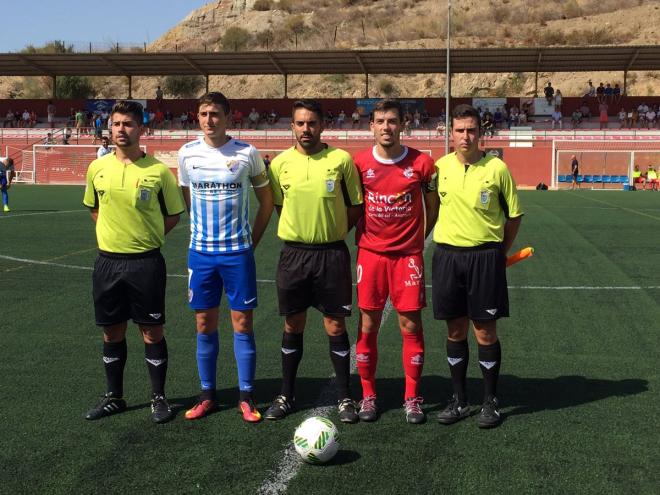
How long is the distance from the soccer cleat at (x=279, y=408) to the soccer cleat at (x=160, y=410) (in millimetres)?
604

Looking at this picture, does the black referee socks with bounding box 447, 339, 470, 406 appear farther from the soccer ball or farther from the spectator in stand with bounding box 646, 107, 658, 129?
the spectator in stand with bounding box 646, 107, 658, 129

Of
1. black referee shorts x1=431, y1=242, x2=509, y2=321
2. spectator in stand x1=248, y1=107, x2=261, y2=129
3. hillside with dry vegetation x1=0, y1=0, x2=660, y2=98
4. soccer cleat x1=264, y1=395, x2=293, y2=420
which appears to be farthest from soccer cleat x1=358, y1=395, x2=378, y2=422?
hillside with dry vegetation x1=0, y1=0, x2=660, y2=98

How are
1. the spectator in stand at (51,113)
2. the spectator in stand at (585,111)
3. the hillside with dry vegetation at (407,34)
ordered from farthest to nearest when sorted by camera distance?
1. the hillside with dry vegetation at (407,34)
2. the spectator in stand at (51,113)
3. the spectator in stand at (585,111)

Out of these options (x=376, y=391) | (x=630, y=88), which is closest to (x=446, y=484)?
(x=376, y=391)

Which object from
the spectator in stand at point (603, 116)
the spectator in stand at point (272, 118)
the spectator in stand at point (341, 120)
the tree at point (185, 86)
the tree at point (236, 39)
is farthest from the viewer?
the tree at point (236, 39)

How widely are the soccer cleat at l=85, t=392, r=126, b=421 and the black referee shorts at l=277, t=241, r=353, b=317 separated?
4.01ft

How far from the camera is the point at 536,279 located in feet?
30.7

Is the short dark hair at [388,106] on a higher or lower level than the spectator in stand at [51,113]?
lower

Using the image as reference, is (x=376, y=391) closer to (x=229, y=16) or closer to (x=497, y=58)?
(x=497, y=58)

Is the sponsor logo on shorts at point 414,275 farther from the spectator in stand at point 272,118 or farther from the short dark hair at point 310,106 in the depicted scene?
the spectator in stand at point 272,118

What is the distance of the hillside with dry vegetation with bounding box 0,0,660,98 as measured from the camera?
216 feet

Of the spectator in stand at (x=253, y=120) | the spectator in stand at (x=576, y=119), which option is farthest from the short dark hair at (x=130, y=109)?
the spectator in stand at (x=576, y=119)

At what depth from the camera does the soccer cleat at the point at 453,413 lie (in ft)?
14.5

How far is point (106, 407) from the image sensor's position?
455cm
